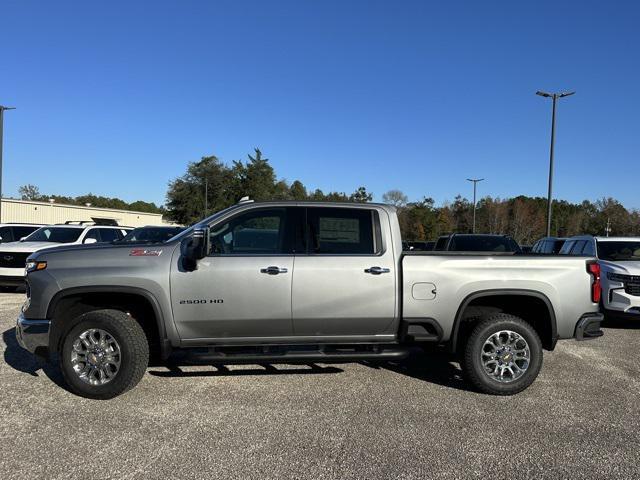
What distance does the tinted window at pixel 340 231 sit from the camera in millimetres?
5094

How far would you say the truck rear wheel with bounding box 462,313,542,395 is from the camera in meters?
5.06

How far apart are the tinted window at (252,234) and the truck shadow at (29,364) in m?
2.25

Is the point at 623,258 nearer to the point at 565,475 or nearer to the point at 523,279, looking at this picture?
the point at 523,279

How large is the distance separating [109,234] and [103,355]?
34.5 feet

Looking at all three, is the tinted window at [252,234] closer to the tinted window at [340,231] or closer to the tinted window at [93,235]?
the tinted window at [340,231]

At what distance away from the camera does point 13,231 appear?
15.7 m

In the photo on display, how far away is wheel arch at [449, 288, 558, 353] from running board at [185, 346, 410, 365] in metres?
0.62

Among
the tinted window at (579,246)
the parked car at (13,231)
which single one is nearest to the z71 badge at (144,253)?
the tinted window at (579,246)

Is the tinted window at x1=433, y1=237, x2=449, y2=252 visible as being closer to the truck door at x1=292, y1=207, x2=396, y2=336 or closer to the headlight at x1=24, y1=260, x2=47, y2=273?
the truck door at x1=292, y1=207, x2=396, y2=336

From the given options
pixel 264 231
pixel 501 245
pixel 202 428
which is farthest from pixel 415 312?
pixel 501 245

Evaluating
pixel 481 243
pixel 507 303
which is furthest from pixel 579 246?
pixel 507 303

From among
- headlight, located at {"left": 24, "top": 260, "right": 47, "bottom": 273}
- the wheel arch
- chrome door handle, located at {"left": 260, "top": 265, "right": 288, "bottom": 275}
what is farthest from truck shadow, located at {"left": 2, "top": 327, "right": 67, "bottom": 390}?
the wheel arch

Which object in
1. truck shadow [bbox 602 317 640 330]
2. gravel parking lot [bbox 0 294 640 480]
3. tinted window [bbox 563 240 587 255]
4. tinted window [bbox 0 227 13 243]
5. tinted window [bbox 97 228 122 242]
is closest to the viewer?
gravel parking lot [bbox 0 294 640 480]

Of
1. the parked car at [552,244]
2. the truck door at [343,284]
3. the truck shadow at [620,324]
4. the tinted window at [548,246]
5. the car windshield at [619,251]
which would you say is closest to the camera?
the truck door at [343,284]
